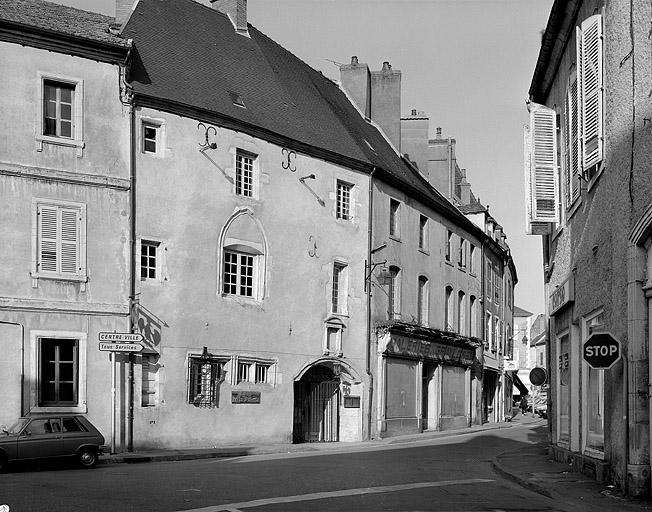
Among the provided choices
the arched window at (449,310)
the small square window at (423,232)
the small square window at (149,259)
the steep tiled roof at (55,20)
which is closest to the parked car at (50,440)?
the small square window at (149,259)

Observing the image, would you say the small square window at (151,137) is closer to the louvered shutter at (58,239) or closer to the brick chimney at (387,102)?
the louvered shutter at (58,239)

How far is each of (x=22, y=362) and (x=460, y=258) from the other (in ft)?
84.3

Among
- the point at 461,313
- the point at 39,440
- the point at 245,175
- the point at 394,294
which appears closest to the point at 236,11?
the point at 245,175

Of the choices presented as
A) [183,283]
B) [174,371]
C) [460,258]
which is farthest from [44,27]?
[460,258]

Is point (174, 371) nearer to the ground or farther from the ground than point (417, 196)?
nearer to the ground

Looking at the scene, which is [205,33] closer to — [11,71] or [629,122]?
[11,71]

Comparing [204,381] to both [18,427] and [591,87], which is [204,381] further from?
[591,87]

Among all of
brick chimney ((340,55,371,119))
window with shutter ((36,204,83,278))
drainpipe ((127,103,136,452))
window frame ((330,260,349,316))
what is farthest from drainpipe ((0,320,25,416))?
brick chimney ((340,55,371,119))

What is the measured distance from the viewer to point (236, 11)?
36125 mm

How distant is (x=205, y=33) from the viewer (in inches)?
1326

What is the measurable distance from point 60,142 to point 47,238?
253 centimetres

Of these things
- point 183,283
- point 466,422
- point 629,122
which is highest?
point 629,122

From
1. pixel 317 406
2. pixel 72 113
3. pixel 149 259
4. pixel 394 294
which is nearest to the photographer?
pixel 72 113

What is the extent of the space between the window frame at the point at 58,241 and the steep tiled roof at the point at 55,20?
4426mm
